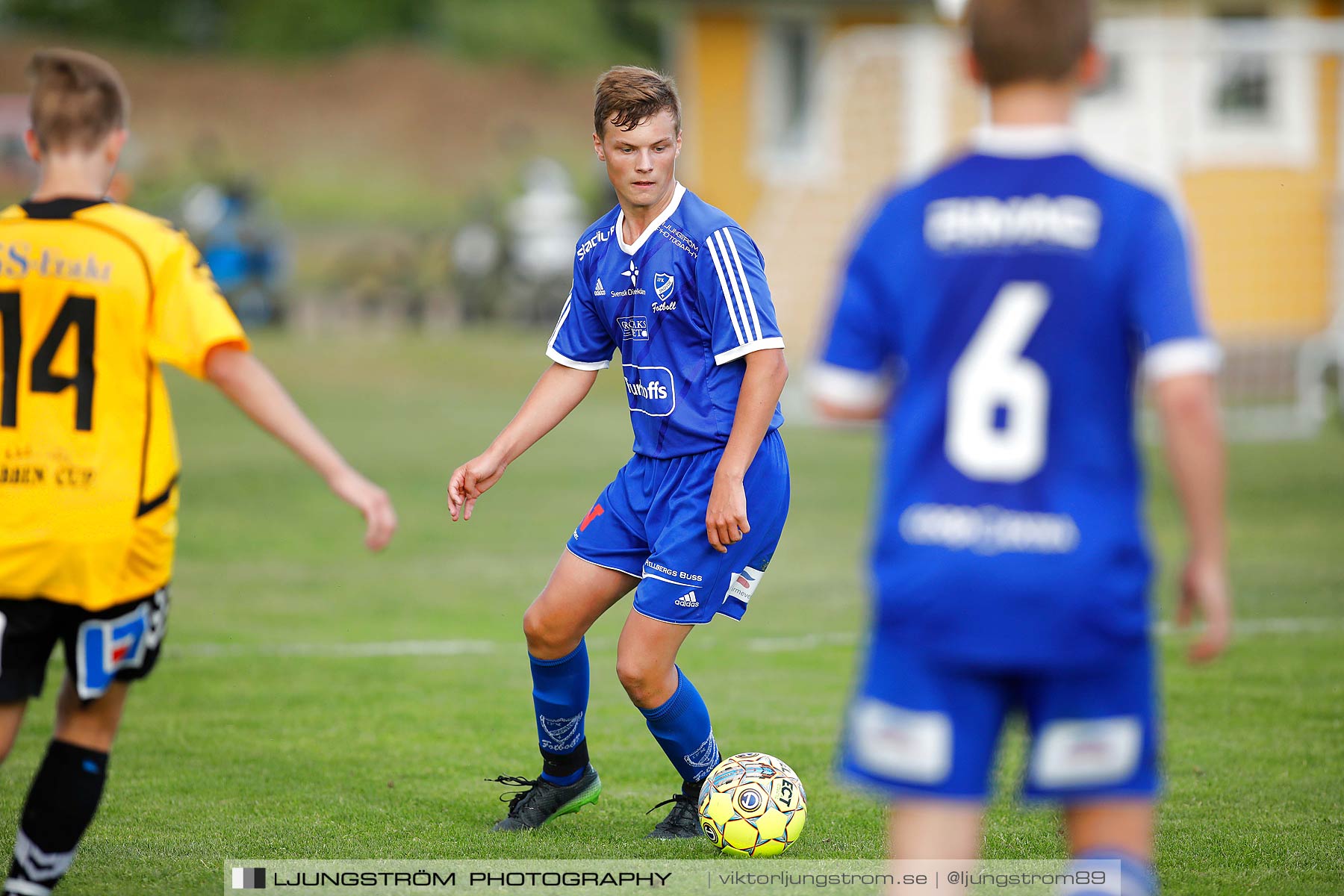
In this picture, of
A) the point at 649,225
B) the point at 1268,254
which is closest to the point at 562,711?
the point at 649,225

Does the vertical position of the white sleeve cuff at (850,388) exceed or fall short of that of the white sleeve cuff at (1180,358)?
it falls short

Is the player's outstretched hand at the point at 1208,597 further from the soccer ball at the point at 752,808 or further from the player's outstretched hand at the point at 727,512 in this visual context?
the soccer ball at the point at 752,808

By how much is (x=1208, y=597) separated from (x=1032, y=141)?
0.83 m

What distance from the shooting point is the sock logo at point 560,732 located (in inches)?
182

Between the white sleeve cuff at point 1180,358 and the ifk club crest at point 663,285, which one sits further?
the ifk club crest at point 663,285

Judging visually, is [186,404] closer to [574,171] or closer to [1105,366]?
[1105,366]

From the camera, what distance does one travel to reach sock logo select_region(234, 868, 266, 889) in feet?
13.5

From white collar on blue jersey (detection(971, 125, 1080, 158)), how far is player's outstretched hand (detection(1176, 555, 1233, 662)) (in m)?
0.73

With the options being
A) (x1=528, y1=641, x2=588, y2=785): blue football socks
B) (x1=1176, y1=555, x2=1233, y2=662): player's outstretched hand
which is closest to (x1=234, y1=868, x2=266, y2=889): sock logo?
(x1=528, y1=641, x2=588, y2=785): blue football socks

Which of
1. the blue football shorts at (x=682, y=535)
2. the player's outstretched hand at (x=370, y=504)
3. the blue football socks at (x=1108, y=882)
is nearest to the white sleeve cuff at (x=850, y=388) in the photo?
the blue football socks at (x=1108, y=882)

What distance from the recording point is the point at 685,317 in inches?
171

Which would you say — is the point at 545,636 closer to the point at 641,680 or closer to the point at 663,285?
the point at 641,680

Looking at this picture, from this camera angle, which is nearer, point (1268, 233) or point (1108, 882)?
point (1108, 882)

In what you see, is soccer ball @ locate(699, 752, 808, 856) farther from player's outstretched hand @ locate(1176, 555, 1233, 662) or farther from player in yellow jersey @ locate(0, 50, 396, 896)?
player's outstretched hand @ locate(1176, 555, 1233, 662)
